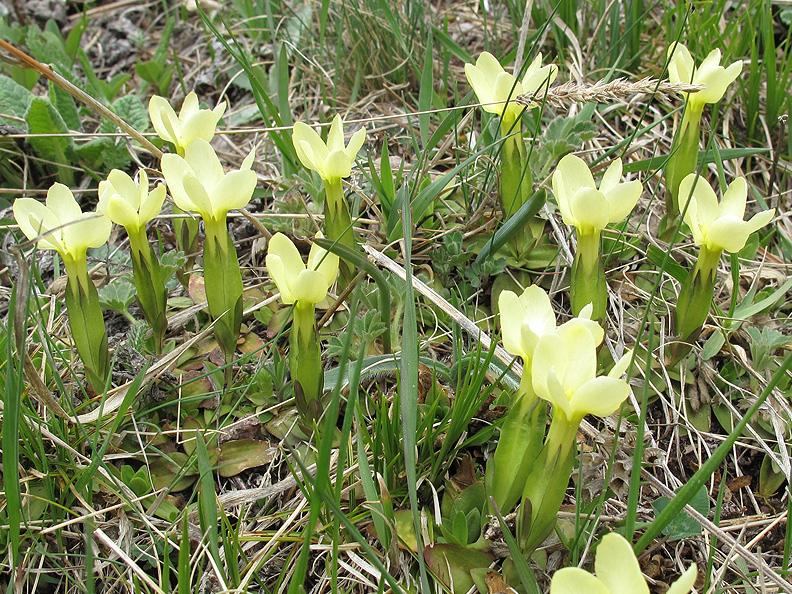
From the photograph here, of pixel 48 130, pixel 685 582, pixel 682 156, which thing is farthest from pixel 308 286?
pixel 48 130

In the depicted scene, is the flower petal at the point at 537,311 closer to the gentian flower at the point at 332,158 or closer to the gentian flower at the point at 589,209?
the gentian flower at the point at 589,209

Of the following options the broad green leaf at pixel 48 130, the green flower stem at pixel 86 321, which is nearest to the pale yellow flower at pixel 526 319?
the green flower stem at pixel 86 321

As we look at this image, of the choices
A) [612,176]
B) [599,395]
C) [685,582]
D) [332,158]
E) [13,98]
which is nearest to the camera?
[685,582]

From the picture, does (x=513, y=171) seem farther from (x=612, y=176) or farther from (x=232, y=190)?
(x=232, y=190)

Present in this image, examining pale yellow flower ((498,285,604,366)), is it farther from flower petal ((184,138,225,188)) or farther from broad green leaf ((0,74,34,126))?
broad green leaf ((0,74,34,126))

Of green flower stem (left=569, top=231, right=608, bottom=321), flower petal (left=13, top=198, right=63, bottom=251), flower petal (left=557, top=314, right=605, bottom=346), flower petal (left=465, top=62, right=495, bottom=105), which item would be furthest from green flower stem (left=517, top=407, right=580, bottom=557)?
flower petal (left=13, top=198, right=63, bottom=251)

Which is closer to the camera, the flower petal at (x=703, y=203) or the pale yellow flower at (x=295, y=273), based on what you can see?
the pale yellow flower at (x=295, y=273)

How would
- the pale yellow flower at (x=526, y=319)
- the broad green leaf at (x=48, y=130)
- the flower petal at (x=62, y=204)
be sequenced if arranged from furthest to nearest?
1. the broad green leaf at (x=48, y=130)
2. the flower petal at (x=62, y=204)
3. the pale yellow flower at (x=526, y=319)
